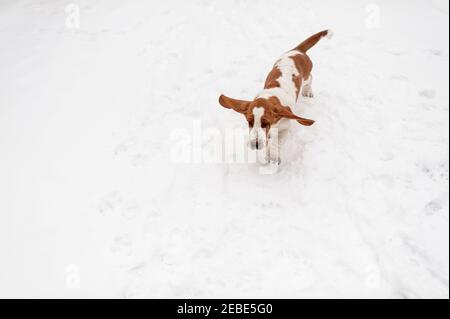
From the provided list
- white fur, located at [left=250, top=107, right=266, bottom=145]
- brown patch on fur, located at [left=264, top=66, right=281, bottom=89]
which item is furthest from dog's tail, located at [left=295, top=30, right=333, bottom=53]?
white fur, located at [left=250, top=107, right=266, bottom=145]

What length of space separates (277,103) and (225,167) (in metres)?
0.84

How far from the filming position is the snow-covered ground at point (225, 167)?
9.37 ft

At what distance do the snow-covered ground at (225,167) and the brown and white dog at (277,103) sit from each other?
12.2 inches

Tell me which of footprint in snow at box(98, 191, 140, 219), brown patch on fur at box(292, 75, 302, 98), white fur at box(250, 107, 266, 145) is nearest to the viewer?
white fur at box(250, 107, 266, 145)

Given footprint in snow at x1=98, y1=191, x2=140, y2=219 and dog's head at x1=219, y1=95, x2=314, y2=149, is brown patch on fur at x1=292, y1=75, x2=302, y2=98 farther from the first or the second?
footprint in snow at x1=98, y1=191, x2=140, y2=219

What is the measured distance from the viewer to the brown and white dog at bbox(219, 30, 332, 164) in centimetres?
325

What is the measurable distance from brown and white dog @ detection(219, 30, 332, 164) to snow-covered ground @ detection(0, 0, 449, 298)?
311mm

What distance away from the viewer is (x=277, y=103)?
340 centimetres

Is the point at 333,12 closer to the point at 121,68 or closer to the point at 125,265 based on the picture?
the point at 121,68

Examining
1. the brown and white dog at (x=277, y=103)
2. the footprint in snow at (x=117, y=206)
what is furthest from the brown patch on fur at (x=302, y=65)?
the footprint in snow at (x=117, y=206)

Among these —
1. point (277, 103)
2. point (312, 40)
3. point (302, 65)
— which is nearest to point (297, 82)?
point (302, 65)

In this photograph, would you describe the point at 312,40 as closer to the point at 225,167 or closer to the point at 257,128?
the point at 257,128

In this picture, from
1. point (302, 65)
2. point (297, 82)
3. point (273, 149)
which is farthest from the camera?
point (302, 65)

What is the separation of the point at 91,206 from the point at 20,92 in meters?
2.54
